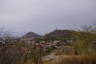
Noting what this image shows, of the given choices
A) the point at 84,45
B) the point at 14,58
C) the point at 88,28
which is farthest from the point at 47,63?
the point at 88,28

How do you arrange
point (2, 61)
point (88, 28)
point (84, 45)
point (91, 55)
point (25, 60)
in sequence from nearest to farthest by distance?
point (2, 61) < point (25, 60) < point (91, 55) < point (84, 45) < point (88, 28)

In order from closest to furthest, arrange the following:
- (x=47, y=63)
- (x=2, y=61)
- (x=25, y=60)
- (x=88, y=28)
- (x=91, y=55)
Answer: (x=2, y=61) < (x=25, y=60) < (x=91, y=55) < (x=47, y=63) < (x=88, y=28)

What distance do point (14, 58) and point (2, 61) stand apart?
55 cm

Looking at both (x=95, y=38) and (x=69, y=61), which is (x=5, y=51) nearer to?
(x=69, y=61)

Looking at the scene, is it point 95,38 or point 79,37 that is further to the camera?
point 79,37

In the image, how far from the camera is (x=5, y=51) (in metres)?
8.09

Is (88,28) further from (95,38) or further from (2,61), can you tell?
(2,61)

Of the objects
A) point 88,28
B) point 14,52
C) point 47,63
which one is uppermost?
point 88,28

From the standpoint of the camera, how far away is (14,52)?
8273 mm

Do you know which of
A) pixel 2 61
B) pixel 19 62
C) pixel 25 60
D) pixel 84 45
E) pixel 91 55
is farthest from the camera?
pixel 84 45

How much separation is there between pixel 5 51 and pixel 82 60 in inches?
156

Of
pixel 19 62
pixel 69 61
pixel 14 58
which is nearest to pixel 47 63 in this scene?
pixel 69 61

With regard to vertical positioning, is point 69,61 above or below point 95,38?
below

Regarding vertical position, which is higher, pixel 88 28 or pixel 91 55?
pixel 88 28
